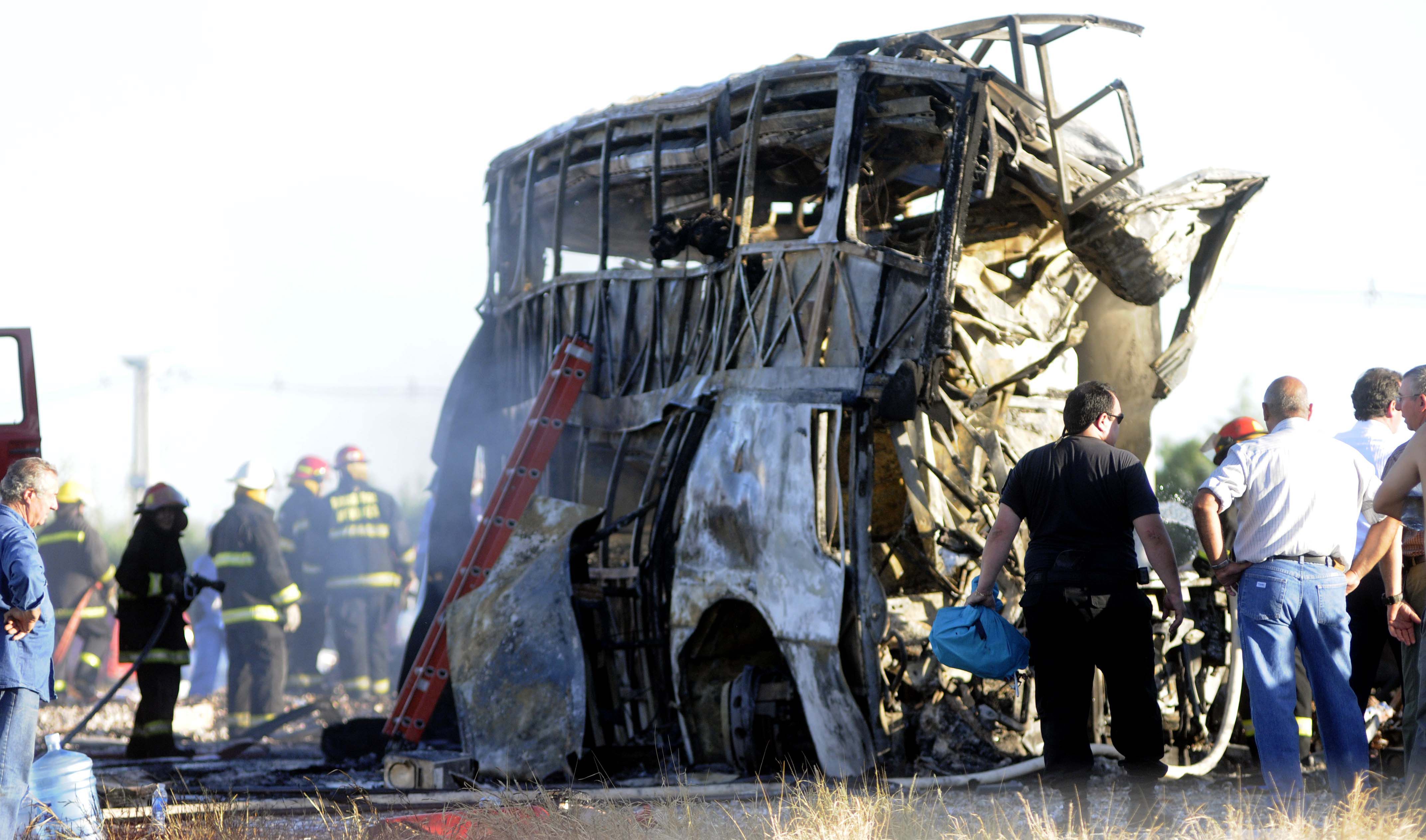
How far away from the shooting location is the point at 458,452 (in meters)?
13.0

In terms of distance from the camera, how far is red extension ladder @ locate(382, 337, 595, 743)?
964 cm

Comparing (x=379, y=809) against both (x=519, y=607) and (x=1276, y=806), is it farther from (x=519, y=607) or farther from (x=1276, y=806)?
(x=1276, y=806)

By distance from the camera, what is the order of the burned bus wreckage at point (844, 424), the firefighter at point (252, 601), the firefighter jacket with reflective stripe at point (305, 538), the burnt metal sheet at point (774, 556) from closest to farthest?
1. the burnt metal sheet at point (774, 556)
2. the burned bus wreckage at point (844, 424)
3. the firefighter at point (252, 601)
4. the firefighter jacket with reflective stripe at point (305, 538)

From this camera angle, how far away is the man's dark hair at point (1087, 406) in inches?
228

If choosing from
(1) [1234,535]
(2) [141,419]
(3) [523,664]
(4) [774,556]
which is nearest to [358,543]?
(3) [523,664]

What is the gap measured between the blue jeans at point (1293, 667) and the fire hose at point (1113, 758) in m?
1.28

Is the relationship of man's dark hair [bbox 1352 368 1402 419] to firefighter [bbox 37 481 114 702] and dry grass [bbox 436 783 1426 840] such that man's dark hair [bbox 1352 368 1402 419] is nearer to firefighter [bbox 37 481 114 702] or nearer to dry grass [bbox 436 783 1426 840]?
dry grass [bbox 436 783 1426 840]

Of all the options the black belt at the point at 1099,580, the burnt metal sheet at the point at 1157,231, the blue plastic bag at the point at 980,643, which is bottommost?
the blue plastic bag at the point at 980,643

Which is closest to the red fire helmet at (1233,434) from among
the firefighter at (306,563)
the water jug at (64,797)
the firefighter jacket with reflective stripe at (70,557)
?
the water jug at (64,797)

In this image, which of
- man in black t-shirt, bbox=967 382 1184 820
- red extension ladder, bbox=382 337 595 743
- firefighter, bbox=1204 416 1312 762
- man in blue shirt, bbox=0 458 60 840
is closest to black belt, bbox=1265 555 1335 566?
man in black t-shirt, bbox=967 382 1184 820

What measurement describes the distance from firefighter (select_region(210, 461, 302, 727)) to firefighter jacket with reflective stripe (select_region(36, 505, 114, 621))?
49.5 inches

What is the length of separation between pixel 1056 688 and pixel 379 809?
3654mm

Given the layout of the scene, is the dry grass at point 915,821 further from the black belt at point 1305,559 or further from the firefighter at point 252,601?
the firefighter at point 252,601

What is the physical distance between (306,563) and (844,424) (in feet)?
28.9
